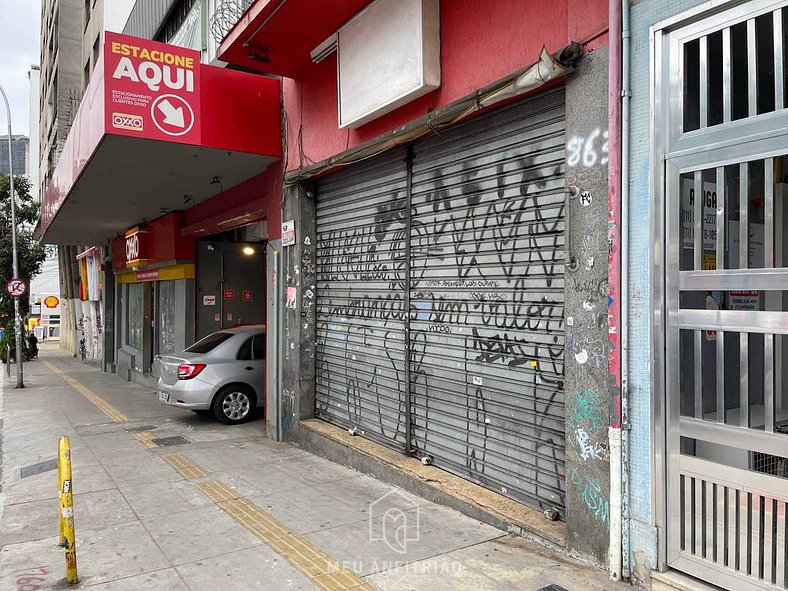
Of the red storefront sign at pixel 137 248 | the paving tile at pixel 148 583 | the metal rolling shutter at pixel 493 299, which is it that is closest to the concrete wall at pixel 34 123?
the red storefront sign at pixel 137 248

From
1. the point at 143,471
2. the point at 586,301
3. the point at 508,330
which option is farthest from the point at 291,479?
the point at 586,301

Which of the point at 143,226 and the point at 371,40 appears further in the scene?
the point at 143,226

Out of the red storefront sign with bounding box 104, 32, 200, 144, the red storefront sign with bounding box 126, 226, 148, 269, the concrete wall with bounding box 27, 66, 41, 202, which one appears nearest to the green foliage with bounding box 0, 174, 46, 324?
the red storefront sign with bounding box 126, 226, 148, 269

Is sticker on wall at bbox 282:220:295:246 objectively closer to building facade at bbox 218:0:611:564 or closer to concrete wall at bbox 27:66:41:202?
building facade at bbox 218:0:611:564

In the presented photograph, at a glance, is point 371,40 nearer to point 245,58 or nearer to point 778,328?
point 245,58

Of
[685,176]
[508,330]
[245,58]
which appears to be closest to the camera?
[685,176]

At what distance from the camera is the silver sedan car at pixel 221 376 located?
31.8ft

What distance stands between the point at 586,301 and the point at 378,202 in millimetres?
3519

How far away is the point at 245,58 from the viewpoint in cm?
751

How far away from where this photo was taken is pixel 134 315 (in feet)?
61.8

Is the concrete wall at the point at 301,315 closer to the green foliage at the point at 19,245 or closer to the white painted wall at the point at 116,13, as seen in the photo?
the white painted wall at the point at 116,13

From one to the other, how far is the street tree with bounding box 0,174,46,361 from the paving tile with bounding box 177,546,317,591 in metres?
23.5

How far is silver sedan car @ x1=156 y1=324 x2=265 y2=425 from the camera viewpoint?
9688mm

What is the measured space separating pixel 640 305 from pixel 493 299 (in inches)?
65.9
